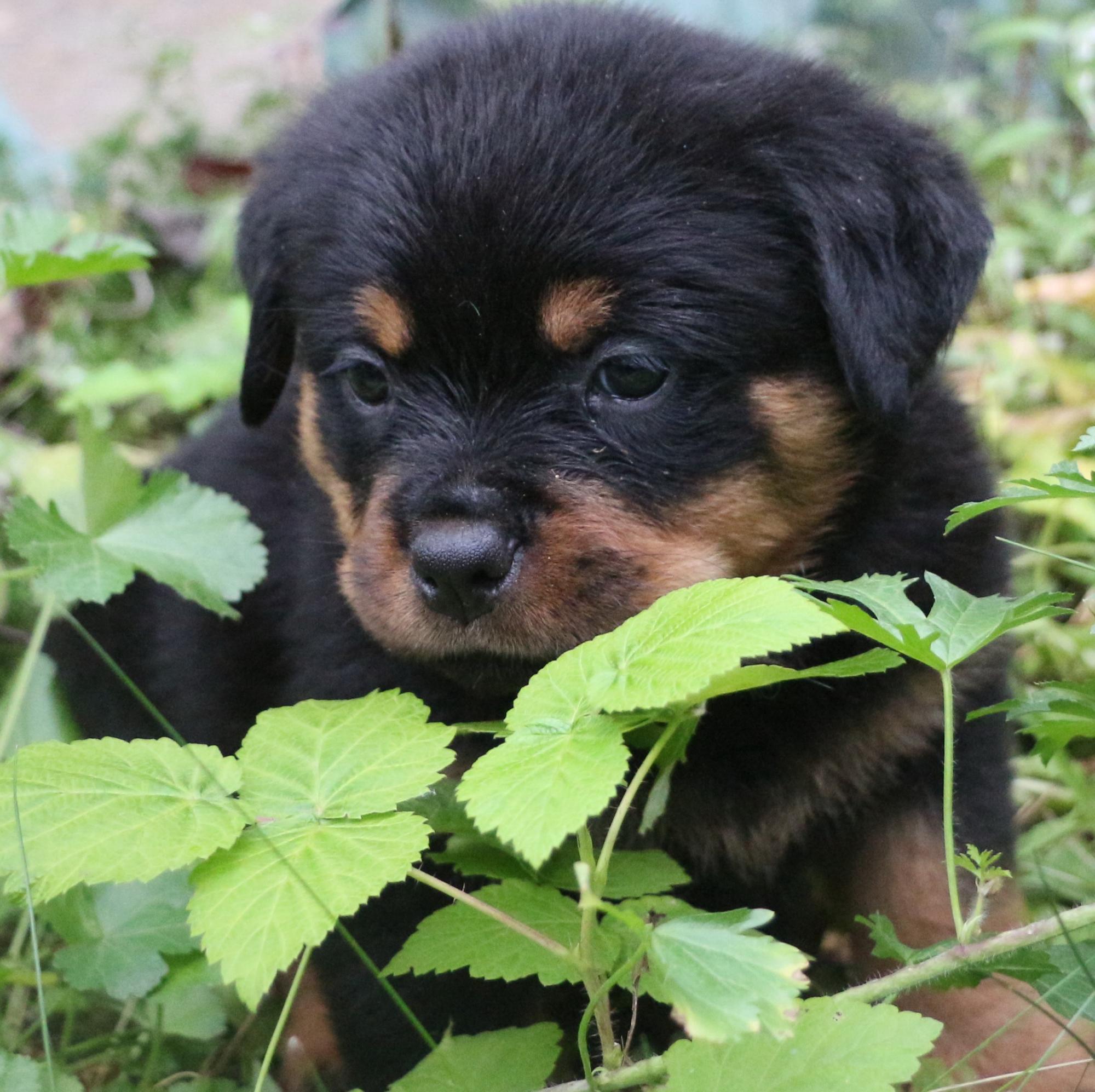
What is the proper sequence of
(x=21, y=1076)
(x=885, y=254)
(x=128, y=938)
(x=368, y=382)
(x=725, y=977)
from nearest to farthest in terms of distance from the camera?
(x=725, y=977), (x=21, y=1076), (x=128, y=938), (x=885, y=254), (x=368, y=382)

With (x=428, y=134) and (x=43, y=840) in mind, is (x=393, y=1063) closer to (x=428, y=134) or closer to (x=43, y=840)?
(x=43, y=840)

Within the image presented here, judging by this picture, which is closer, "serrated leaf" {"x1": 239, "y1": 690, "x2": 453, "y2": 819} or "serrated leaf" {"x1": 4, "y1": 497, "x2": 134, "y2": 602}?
"serrated leaf" {"x1": 239, "y1": 690, "x2": 453, "y2": 819}

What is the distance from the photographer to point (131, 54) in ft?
24.1

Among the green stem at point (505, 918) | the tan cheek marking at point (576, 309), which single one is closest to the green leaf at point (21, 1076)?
the green stem at point (505, 918)

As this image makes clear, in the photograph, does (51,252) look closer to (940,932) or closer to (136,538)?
(136,538)

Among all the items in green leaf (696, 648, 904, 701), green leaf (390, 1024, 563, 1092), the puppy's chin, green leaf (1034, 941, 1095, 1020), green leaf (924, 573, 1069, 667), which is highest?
green leaf (924, 573, 1069, 667)

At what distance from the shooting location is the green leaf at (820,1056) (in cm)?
→ 134

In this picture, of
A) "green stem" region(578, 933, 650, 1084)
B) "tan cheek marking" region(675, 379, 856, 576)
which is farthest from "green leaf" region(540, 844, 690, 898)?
"tan cheek marking" region(675, 379, 856, 576)

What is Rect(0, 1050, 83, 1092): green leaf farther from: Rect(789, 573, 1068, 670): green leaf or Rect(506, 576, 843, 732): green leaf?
Rect(789, 573, 1068, 670): green leaf

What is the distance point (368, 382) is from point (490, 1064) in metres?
1.17

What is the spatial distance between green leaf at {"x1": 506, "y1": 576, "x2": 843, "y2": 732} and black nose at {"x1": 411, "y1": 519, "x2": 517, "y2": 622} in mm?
385

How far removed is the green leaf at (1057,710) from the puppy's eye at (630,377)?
Answer: 0.72 meters

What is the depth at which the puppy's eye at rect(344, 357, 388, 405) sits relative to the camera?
230cm

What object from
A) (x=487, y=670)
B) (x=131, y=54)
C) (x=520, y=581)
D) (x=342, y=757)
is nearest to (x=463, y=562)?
(x=520, y=581)
